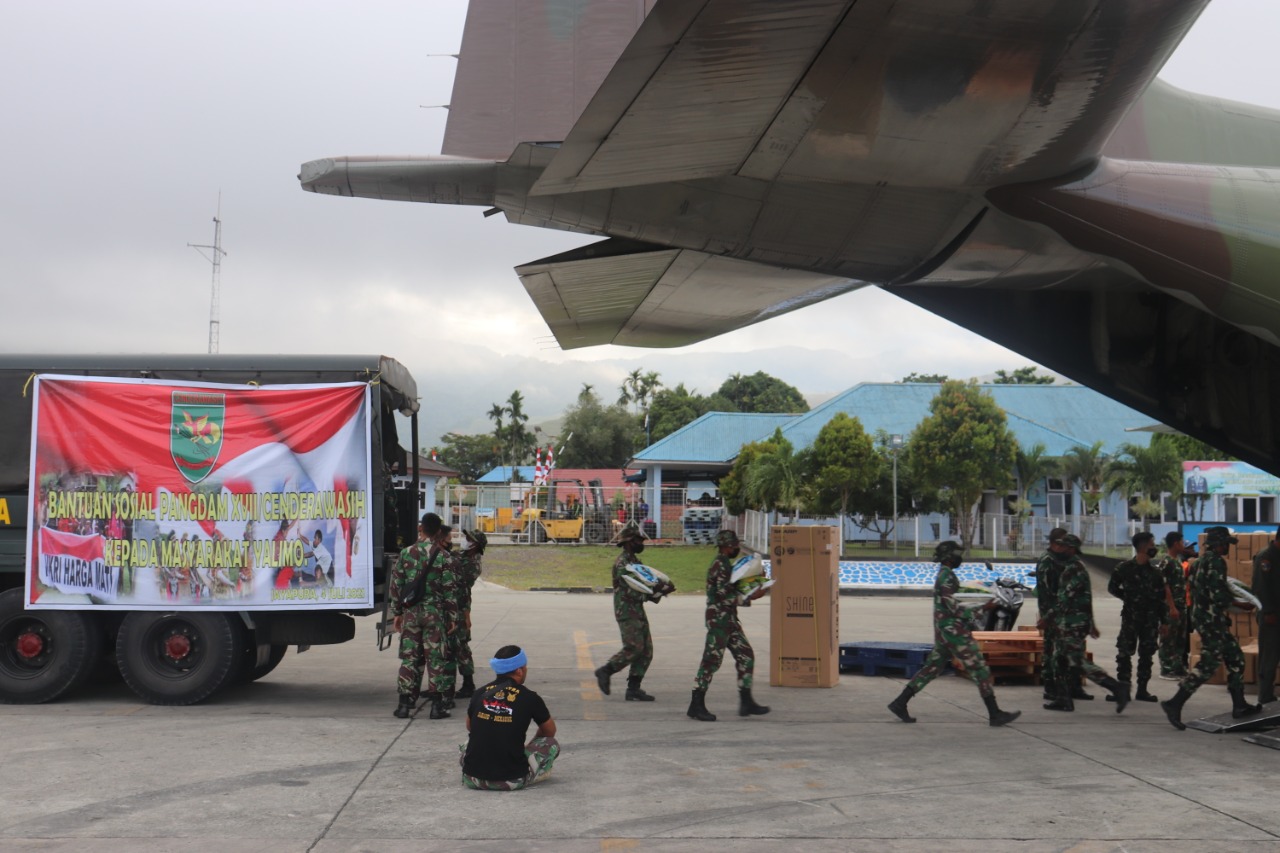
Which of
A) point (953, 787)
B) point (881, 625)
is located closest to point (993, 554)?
point (881, 625)

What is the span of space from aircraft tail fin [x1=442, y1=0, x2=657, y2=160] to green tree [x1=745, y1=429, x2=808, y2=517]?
90.5 ft

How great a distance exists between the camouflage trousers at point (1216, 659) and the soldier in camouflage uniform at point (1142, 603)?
1520mm

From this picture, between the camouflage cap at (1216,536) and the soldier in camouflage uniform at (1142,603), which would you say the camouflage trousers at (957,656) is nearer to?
the camouflage cap at (1216,536)

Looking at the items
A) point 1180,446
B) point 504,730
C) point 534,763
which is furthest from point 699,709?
point 1180,446

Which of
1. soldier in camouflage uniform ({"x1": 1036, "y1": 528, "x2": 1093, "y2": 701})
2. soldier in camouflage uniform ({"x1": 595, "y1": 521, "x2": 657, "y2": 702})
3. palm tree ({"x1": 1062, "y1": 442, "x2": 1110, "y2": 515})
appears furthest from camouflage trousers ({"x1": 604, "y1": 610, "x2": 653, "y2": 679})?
palm tree ({"x1": 1062, "y1": 442, "x2": 1110, "y2": 515})

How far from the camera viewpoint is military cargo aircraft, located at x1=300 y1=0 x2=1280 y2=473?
22.1 feet

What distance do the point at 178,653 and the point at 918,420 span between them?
40.5m

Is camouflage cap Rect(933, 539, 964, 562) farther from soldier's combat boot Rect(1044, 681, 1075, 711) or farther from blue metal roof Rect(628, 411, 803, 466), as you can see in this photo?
blue metal roof Rect(628, 411, 803, 466)

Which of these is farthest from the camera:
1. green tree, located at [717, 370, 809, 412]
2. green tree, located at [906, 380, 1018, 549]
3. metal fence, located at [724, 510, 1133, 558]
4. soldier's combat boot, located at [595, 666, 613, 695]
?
green tree, located at [717, 370, 809, 412]

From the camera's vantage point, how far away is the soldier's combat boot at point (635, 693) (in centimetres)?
1059

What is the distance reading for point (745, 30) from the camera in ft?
20.2

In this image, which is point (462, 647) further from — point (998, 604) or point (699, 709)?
point (998, 604)

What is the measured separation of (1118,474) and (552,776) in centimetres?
3796

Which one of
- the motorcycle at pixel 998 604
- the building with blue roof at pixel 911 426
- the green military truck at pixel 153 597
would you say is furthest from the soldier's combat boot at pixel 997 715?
the building with blue roof at pixel 911 426
